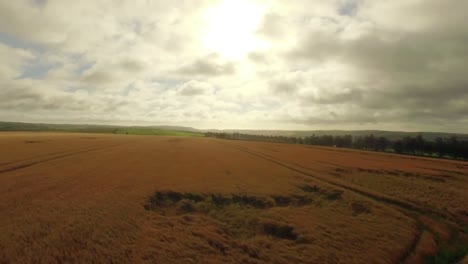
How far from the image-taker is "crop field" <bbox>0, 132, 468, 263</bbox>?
37.3 ft

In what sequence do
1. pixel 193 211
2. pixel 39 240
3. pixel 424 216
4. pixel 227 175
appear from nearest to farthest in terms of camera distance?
pixel 39 240, pixel 193 211, pixel 424 216, pixel 227 175

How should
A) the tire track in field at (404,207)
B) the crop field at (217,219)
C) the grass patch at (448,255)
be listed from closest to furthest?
1. the crop field at (217,219)
2. the grass patch at (448,255)
3. the tire track in field at (404,207)

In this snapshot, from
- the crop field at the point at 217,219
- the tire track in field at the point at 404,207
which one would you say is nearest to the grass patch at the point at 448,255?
the crop field at the point at 217,219

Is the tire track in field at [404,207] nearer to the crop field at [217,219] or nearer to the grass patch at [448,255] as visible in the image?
the crop field at [217,219]

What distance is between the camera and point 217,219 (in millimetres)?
15461

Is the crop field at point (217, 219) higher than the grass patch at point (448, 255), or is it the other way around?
the crop field at point (217, 219)

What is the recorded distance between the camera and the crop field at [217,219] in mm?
11375

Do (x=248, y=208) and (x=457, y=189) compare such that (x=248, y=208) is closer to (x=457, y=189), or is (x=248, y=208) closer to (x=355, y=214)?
(x=355, y=214)

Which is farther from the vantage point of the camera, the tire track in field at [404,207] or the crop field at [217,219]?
the tire track in field at [404,207]

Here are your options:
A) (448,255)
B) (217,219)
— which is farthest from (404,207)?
(217,219)

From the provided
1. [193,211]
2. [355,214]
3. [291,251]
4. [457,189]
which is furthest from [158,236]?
[457,189]

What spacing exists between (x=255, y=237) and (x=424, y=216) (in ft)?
43.4

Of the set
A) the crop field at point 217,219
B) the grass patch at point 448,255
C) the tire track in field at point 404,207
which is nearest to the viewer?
the crop field at point 217,219

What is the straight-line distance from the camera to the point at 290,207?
59.5 ft
